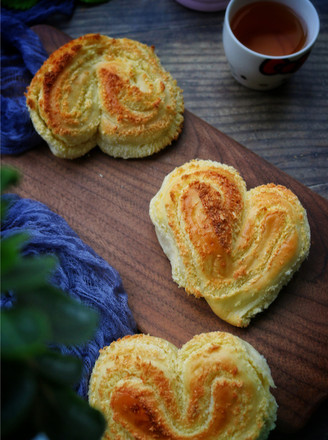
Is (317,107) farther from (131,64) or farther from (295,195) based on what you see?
(131,64)

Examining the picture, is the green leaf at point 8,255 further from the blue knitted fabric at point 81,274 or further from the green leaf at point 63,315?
the blue knitted fabric at point 81,274

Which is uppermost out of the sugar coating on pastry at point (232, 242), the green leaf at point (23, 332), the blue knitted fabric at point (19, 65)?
the green leaf at point (23, 332)

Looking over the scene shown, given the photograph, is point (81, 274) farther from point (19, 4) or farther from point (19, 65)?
point (19, 4)

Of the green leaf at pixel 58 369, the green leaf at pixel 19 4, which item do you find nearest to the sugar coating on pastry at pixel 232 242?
the green leaf at pixel 58 369

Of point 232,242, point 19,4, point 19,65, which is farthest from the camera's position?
point 19,4

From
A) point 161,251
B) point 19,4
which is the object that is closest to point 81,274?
point 161,251

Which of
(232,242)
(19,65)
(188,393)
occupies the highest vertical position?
(19,65)

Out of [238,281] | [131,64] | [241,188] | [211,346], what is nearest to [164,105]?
[131,64]
